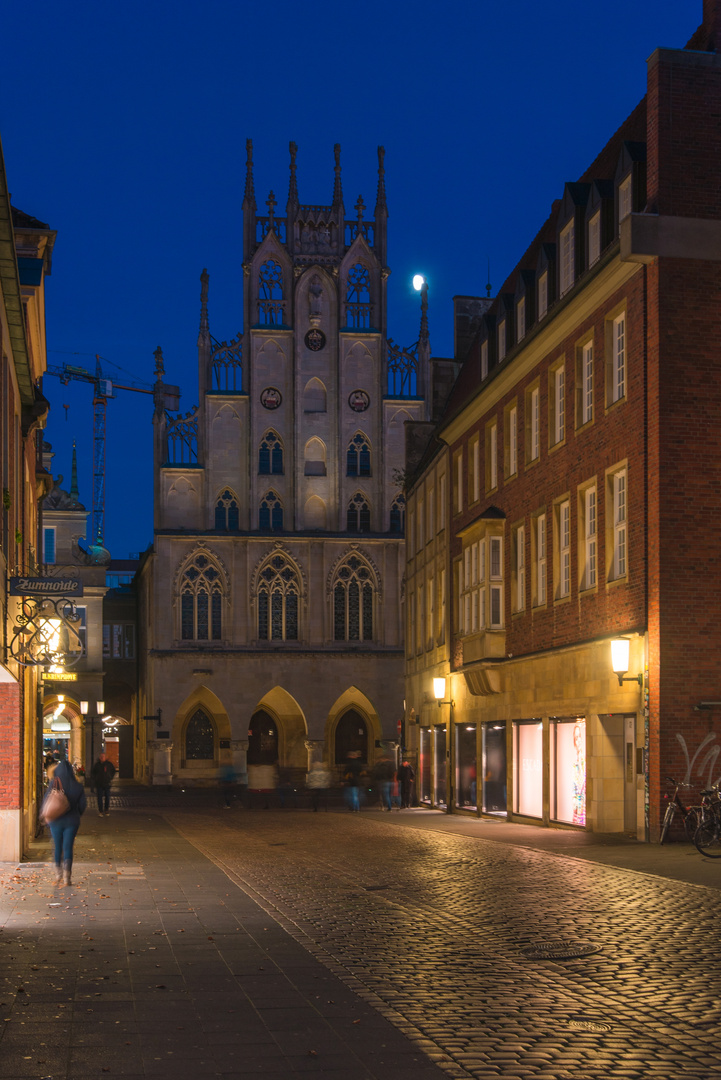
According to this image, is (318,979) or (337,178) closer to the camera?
(318,979)

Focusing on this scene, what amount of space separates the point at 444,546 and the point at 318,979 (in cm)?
2853

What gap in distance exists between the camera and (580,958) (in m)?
11.0

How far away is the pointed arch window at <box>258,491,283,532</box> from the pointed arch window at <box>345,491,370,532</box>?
3.13 meters

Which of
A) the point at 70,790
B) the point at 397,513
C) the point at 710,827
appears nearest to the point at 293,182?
the point at 397,513

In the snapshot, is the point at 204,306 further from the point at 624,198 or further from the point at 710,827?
the point at 710,827

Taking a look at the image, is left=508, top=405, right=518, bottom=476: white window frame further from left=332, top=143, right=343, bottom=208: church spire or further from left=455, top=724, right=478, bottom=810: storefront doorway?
left=332, top=143, right=343, bottom=208: church spire

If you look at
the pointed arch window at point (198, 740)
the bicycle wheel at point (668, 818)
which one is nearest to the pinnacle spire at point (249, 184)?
the pointed arch window at point (198, 740)

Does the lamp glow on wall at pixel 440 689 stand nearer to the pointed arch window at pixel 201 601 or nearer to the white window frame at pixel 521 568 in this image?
the white window frame at pixel 521 568

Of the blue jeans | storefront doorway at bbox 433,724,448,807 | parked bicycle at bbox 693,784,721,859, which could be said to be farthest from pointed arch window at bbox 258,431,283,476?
the blue jeans

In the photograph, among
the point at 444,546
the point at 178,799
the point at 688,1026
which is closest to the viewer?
the point at 688,1026

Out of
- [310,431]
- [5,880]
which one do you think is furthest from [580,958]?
[310,431]

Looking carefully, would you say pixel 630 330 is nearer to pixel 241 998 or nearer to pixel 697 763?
pixel 697 763

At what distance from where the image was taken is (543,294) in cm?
2969

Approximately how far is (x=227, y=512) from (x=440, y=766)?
26.4 m
